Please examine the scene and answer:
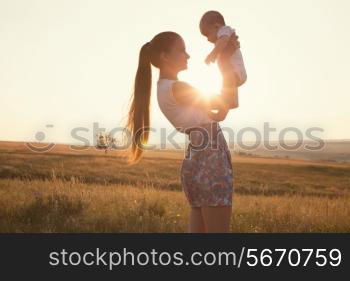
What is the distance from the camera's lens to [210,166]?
377 centimetres

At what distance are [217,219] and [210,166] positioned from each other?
0.42 meters

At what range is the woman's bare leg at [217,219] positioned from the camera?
3.69 metres

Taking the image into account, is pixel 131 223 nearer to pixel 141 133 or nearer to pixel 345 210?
pixel 141 133

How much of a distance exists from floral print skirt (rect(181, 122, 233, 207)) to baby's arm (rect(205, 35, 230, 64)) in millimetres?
523

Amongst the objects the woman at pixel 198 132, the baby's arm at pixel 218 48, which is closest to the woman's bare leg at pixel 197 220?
the woman at pixel 198 132

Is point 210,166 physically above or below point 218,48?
below

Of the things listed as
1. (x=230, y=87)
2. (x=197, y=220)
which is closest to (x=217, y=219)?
(x=197, y=220)

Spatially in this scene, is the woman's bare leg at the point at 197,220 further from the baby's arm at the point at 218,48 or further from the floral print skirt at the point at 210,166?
the baby's arm at the point at 218,48

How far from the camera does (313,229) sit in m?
8.10

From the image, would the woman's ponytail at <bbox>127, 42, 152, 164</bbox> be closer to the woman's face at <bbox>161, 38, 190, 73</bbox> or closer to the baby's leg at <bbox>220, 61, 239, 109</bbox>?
the woman's face at <bbox>161, 38, 190, 73</bbox>

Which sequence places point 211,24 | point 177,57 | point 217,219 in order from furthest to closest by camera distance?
point 211,24 < point 177,57 < point 217,219

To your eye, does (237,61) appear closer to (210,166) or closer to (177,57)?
(177,57)

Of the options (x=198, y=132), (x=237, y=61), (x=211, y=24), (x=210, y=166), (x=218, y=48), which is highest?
(x=211, y=24)

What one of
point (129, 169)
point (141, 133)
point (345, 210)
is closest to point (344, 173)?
point (129, 169)
